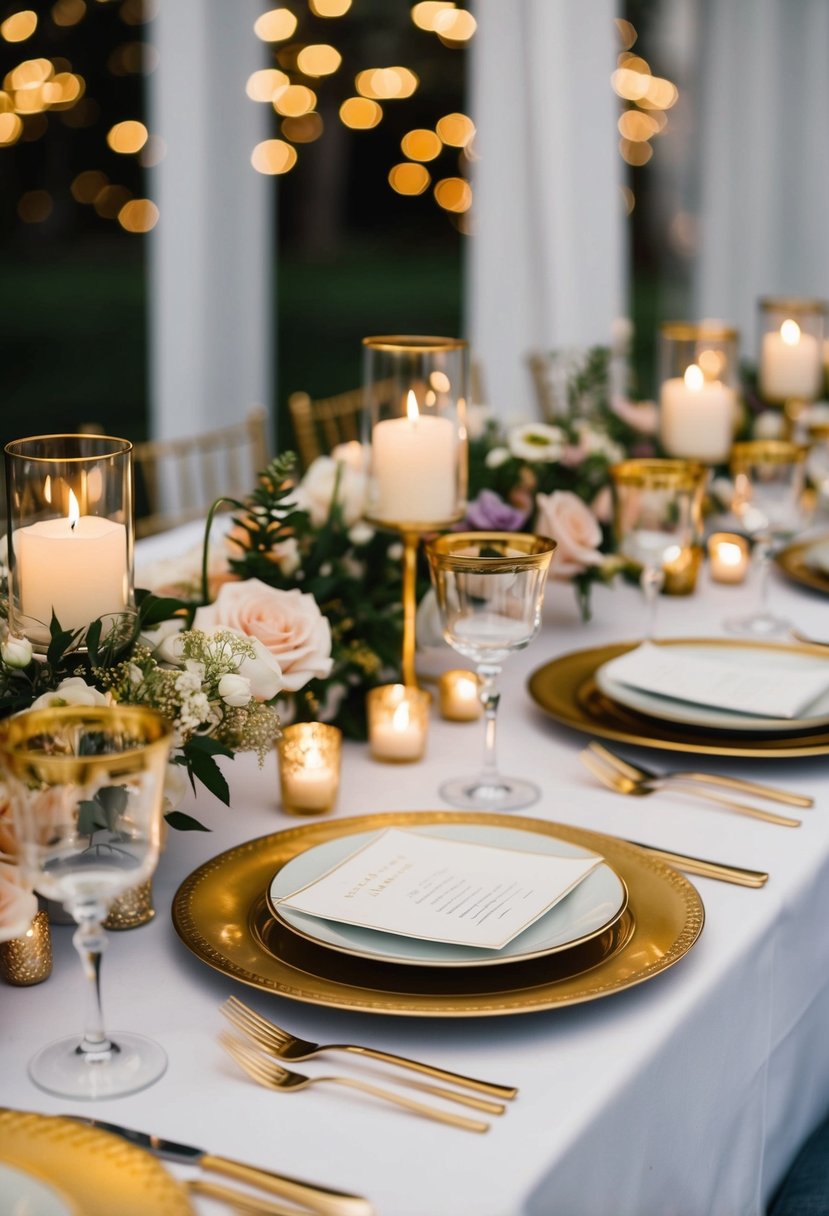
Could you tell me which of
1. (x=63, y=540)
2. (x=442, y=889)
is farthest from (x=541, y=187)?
(x=442, y=889)

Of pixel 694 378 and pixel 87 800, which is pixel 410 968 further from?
pixel 694 378

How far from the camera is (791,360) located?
8.58ft

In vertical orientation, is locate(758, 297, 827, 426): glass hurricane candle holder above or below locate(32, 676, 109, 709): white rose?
above

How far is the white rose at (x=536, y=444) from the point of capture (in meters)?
1.87

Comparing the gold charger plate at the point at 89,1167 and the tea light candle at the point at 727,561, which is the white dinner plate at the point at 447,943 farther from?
the tea light candle at the point at 727,561

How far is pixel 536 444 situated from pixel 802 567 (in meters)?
0.52

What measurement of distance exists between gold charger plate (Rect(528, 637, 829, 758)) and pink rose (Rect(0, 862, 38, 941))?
69cm

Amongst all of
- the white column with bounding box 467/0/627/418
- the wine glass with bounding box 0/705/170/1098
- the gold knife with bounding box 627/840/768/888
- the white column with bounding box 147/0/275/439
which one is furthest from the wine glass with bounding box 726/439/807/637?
Result: the white column with bounding box 147/0/275/439

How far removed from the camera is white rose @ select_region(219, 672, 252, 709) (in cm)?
107

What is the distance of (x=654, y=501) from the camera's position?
1668mm

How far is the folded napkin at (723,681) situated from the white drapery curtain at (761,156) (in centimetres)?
447

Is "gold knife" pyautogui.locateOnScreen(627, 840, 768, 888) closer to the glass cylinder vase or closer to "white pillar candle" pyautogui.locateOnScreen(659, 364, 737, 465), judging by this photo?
the glass cylinder vase

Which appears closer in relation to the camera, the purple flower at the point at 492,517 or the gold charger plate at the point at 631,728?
the gold charger plate at the point at 631,728

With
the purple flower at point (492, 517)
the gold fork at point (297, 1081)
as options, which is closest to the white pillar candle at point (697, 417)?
the purple flower at point (492, 517)
